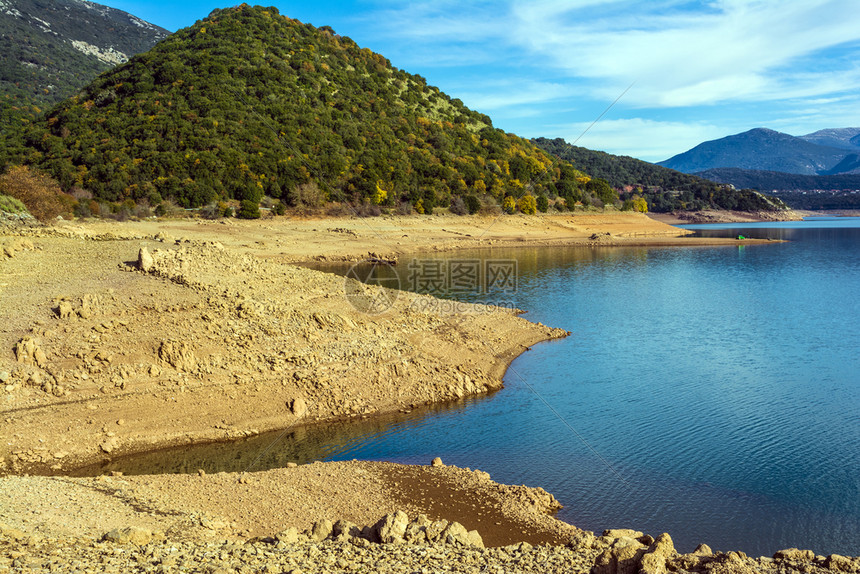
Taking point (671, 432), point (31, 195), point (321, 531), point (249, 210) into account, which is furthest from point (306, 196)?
point (321, 531)

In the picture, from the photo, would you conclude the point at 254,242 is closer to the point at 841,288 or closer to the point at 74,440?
the point at 74,440

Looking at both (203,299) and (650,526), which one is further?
(203,299)

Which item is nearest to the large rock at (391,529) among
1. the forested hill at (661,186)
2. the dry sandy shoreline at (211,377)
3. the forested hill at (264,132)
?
the dry sandy shoreline at (211,377)

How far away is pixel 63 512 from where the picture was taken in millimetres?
7988

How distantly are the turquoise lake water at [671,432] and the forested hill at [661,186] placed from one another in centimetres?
9192

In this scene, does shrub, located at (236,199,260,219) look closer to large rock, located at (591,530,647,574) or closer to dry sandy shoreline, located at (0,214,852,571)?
dry sandy shoreline, located at (0,214,852,571)

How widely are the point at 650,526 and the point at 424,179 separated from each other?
52.9 metres

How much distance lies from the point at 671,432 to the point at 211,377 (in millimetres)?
9766

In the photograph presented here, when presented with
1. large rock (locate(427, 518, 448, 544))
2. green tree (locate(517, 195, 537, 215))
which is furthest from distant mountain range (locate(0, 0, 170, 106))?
large rock (locate(427, 518, 448, 544))

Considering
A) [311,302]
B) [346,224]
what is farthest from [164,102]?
[311,302]

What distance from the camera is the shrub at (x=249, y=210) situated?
148 feet

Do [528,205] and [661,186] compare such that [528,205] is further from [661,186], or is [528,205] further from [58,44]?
[58,44]

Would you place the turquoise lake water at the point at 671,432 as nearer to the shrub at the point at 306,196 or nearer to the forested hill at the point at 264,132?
the shrub at the point at 306,196

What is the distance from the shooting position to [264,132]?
5497cm
